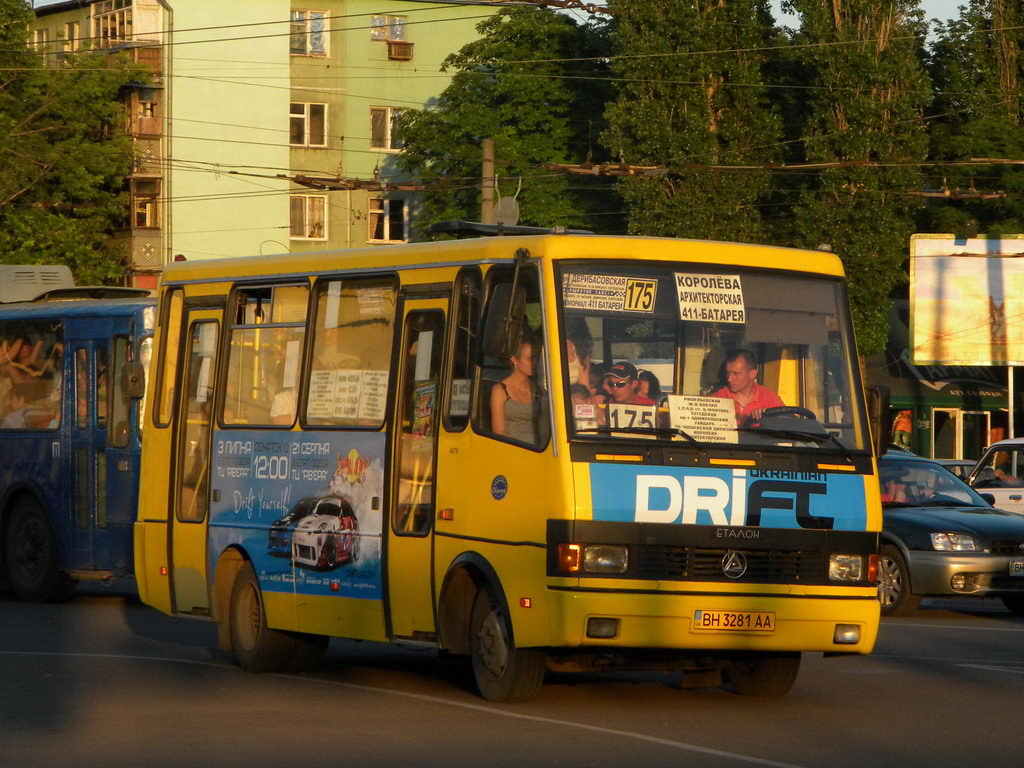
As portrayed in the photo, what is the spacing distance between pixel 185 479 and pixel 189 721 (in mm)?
3702

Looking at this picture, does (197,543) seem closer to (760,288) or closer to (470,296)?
(470,296)

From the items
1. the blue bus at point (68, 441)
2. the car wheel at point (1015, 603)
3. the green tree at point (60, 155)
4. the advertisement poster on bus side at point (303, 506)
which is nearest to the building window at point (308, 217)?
the green tree at point (60, 155)

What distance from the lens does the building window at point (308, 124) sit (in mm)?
67812

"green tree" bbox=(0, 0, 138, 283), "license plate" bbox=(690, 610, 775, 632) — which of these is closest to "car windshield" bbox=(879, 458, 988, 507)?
"license plate" bbox=(690, 610, 775, 632)

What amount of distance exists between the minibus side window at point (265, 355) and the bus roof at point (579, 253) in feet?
1.50

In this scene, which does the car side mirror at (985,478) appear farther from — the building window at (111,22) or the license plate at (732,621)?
the building window at (111,22)

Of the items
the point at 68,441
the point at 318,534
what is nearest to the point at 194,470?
the point at 318,534

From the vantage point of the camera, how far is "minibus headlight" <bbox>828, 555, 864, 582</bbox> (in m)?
11.3

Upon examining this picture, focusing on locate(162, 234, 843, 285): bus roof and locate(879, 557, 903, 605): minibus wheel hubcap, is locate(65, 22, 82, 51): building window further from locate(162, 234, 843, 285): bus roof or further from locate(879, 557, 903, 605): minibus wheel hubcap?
locate(162, 234, 843, 285): bus roof

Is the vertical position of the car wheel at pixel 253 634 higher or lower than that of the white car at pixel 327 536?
lower

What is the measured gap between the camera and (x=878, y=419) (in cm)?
1179

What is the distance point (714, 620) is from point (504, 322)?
6.27 feet

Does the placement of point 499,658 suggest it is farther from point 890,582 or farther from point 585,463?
point 890,582

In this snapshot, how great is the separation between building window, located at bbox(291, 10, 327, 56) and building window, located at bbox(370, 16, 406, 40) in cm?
185
